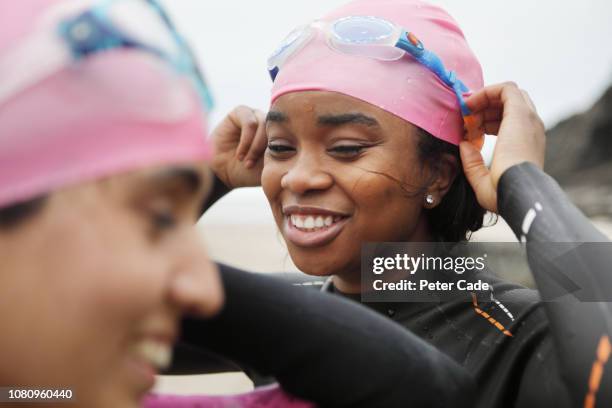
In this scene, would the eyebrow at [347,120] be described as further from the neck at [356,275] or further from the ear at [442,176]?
the neck at [356,275]

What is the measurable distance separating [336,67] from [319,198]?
1.91ft

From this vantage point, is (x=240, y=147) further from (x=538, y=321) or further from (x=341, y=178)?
(x=538, y=321)

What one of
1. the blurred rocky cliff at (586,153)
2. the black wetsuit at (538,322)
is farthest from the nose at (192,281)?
the blurred rocky cliff at (586,153)

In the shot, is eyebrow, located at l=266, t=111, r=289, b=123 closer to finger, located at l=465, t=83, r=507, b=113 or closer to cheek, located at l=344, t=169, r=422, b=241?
cheek, located at l=344, t=169, r=422, b=241

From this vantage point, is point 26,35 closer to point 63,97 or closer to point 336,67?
point 63,97

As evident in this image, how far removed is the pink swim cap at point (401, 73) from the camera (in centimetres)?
296

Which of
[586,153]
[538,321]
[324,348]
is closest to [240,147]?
[538,321]

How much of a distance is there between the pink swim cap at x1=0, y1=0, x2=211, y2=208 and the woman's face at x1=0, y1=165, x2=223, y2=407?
0.10 ft

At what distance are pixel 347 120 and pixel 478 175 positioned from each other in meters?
0.58

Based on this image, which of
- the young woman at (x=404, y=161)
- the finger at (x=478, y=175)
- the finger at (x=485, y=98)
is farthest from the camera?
the finger at (x=485, y=98)

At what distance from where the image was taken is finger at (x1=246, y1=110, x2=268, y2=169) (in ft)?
10.8

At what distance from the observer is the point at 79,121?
1073 mm

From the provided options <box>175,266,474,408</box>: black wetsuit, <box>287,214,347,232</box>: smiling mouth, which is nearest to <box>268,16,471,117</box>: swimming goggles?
<box>287,214,347,232</box>: smiling mouth

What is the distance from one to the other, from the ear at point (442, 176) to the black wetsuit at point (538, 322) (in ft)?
1.48
